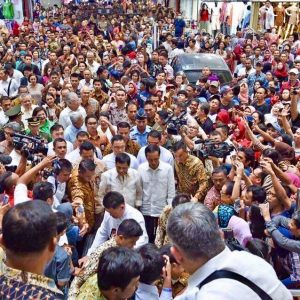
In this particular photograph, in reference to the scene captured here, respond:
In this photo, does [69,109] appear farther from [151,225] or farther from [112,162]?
[151,225]

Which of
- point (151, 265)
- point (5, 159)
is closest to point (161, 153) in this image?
point (5, 159)

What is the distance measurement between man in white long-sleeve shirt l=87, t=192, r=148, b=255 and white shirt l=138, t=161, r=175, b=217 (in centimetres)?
104

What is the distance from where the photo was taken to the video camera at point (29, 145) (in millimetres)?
5637

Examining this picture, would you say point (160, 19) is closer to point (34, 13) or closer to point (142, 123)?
point (34, 13)

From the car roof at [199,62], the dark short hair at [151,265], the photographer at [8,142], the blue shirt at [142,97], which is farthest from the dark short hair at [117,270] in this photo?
the car roof at [199,62]

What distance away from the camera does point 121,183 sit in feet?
19.1

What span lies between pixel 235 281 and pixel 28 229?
0.89 meters

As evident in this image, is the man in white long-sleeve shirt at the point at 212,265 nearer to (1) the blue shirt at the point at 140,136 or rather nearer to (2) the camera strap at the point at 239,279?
(2) the camera strap at the point at 239,279

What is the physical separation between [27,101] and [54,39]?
7.87m

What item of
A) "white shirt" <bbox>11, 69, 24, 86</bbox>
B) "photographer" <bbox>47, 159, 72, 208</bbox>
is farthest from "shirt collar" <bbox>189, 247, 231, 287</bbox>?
"white shirt" <bbox>11, 69, 24, 86</bbox>

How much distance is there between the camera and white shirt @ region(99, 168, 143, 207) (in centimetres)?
582

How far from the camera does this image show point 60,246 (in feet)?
13.6

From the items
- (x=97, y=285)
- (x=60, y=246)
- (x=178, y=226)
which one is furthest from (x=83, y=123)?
(x=178, y=226)

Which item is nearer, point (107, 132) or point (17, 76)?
point (107, 132)
